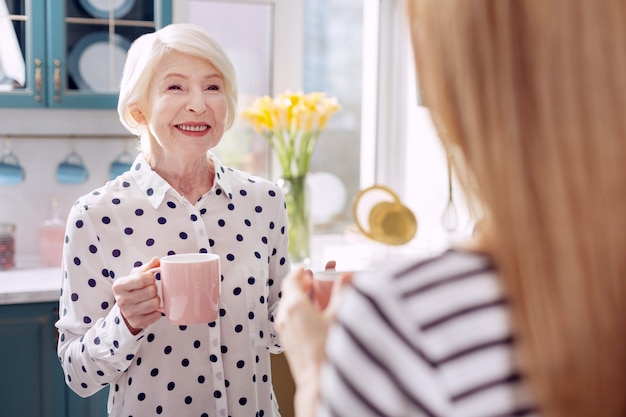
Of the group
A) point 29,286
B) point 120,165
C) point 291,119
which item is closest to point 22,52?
point 120,165

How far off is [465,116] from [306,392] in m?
0.30

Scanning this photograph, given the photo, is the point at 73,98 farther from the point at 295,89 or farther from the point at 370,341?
the point at 370,341

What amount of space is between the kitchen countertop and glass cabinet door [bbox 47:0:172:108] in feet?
1.99

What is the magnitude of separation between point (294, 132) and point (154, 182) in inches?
56.4

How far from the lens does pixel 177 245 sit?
1.39 metres

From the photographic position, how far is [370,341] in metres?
0.54

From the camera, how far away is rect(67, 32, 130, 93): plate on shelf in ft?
8.19

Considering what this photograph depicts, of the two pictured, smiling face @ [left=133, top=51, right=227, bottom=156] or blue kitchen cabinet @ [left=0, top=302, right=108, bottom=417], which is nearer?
smiling face @ [left=133, top=51, right=227, bottom=156]

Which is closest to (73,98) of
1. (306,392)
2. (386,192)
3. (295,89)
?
(295,89)

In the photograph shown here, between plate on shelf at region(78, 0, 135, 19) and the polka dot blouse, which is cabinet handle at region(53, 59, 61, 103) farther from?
the polka dot blouse

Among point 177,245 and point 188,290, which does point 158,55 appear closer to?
point 177,245

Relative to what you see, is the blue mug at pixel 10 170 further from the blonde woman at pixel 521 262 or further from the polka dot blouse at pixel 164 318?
the blonde woman at pixel 521 262

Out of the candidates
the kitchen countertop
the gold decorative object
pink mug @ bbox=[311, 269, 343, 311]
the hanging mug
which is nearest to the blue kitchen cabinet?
the kitchen countertop

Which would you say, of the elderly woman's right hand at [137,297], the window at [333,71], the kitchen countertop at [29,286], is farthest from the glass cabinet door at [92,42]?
the elderly woman's right hand at [137,297]
